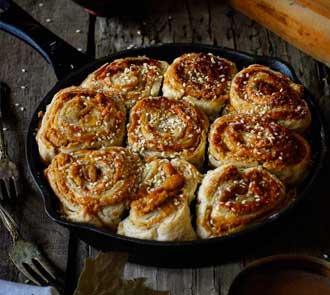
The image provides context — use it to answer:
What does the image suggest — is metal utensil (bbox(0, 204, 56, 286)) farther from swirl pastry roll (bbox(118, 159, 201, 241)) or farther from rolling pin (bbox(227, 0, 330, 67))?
rolling pin (bbox(227, 0, 330, 67))

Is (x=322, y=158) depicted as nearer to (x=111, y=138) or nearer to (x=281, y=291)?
(x=281, y=291)

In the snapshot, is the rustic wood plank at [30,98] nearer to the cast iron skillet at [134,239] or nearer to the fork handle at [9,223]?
the fork handle at [9,223]

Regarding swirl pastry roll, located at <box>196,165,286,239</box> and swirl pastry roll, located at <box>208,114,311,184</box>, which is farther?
swirl pastry roll, located at <box>208,114,311,184</box>

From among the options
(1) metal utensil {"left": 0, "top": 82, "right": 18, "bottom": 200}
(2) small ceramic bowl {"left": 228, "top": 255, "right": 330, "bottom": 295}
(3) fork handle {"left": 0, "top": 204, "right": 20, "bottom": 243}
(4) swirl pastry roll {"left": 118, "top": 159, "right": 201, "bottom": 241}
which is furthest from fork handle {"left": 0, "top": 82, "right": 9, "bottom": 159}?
(2) small ceramic bowl {"left": 228, "top": 255, "right": 330, "bottom": 295}

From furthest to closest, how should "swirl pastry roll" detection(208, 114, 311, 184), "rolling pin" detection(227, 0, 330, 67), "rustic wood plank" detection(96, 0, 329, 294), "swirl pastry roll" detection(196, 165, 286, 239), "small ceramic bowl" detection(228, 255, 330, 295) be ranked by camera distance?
"rustic wood plank" detection(96, 0, 329, 294)
"rolling pin" detection(227, 0, 330, 67)
"swirl pastry roll" detection(208, 114, 311, 184)
"swirl pastry roll" detection(196, 165, 286, 239)
"small ceramic bowl" detection(228, 255, 330, 295)

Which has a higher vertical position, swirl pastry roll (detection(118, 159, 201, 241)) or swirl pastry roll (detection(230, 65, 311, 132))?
swirl pastry roll (detection(230, 65, 311, 132))

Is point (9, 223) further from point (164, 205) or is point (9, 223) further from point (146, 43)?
point (146, 43)

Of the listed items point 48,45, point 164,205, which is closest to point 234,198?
point 164,205
